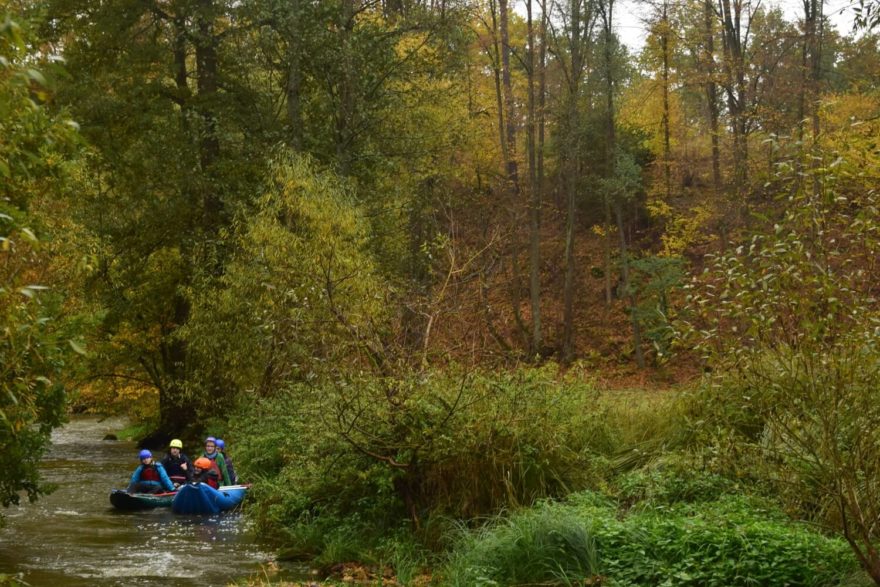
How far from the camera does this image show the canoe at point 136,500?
1625 cm

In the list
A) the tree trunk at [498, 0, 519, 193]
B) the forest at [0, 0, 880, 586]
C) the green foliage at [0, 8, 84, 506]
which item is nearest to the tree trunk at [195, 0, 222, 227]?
the forest at [0, 0, 880, 586]

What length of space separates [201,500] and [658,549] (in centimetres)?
982

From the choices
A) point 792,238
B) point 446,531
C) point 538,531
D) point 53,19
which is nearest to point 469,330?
point 446,531

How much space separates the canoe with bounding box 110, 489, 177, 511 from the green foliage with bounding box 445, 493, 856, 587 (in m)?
8.53

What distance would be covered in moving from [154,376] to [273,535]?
14659 mm

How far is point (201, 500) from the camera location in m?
16.0

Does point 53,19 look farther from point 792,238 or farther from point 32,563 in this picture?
point 792,238

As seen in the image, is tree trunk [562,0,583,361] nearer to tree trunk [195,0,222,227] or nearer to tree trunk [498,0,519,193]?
tree trunk [498,0,519,193]

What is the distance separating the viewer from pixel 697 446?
11.4m

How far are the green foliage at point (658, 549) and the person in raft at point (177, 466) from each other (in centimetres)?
990

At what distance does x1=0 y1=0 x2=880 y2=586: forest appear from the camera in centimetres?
707

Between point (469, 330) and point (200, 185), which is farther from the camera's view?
point (200, 185)

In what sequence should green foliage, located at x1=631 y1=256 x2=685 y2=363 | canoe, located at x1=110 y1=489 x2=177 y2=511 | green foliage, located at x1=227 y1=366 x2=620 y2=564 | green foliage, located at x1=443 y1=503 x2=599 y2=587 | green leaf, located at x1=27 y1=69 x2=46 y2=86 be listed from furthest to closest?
1. green foliage, located at x1=631 y1=256 x2=685 y2=363
2. canoe, located at x1=110 y1=489 x2=177 y2=511
3. green foliage, located at x1=227 y1=366 x2=620 y2=564
4. green foliage, located at x1=443 y1=503 x2=599 y2=587
5. green leaf, located at x1=27 y1=69 x2=46 y2=86

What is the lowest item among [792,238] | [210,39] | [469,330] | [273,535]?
[273,535]
